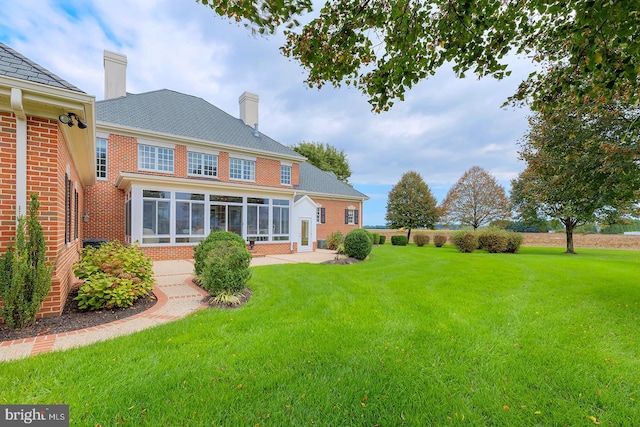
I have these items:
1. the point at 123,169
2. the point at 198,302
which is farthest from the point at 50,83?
the point at 123,169

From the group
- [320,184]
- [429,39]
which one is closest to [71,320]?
[429,39]

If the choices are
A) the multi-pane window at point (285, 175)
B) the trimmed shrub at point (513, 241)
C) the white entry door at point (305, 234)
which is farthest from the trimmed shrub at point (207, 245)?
the trimmed shrub at point (513, 241)

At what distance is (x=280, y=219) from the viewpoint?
16.2 m

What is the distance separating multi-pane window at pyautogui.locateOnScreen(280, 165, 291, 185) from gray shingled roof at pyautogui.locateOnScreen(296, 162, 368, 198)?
141 centimetres

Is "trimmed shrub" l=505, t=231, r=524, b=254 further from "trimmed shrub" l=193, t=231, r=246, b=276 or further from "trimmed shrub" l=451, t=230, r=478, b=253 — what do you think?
"trimmed shrub" l=193, t=231, r=246, b=276

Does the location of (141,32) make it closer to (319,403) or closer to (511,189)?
(319,403)

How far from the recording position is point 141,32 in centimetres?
761

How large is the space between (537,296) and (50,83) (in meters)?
10.4

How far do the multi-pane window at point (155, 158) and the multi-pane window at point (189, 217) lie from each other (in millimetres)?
3002

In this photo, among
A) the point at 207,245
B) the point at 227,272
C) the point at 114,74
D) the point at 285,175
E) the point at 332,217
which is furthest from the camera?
the point at 332,217

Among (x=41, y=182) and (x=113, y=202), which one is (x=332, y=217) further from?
(x=41, y=182)

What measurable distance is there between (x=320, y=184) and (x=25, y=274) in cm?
1954

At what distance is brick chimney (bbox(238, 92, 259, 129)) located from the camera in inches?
799

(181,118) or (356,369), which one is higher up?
(181,118)
